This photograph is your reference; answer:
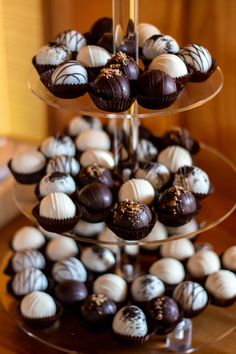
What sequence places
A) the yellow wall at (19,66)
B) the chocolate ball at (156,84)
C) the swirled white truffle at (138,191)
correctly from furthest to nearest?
the yellow wall at (19,66) → the swirled white truffle at (138,191) → the chocolate ball at (156,84)

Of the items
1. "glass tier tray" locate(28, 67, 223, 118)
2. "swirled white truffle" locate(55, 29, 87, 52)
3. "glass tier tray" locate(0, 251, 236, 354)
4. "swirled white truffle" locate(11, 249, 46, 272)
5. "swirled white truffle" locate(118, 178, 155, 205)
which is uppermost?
"swirled white truffle" locate(55, 29, 87, 52)

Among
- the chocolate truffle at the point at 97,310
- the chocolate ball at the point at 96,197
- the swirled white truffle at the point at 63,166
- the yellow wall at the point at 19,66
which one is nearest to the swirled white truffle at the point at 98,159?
the swirled white truffle at the point at 63,166

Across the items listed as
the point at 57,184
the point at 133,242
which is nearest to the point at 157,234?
the point at 133,242

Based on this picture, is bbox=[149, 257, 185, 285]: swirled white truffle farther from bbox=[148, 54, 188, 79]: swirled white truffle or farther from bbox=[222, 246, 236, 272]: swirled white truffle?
bbox=[148, 54, 188, 79]: swirled white truffle

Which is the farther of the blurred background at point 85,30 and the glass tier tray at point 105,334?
the blurred background at point 85,30

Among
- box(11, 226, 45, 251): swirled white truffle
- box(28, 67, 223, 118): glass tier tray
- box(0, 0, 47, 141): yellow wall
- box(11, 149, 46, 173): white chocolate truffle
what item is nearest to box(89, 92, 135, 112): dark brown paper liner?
box(28, 67, 223, 118): glass tier tray

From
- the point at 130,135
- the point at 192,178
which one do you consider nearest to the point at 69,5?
the point at 130,135

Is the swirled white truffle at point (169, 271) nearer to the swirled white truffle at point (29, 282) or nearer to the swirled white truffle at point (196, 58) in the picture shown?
the swirled white truffle at point (29, 282)
